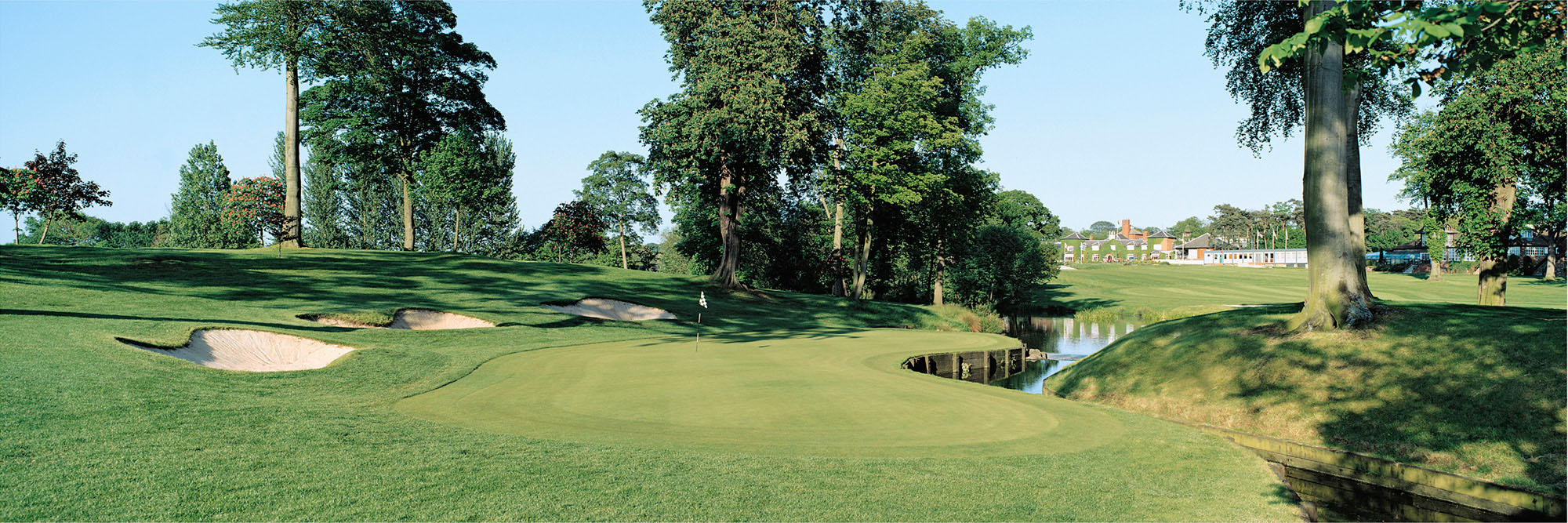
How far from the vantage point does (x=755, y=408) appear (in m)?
11.9

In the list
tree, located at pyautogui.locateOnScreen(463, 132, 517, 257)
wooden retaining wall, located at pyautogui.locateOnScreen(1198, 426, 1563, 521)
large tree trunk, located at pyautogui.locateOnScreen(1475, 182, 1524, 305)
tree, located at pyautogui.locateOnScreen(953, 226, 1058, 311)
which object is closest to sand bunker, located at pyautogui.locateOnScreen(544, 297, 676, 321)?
wooden retaining wall, located at pyautogui.locateOnScreen(1198, 426, 1563, 521)

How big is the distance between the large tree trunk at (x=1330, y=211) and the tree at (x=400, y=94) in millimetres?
40112

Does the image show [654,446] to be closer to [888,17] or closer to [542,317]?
[542,317]

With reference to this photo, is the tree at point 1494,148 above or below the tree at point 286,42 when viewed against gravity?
below

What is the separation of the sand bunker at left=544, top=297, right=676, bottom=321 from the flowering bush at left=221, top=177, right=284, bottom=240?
40.3 ft

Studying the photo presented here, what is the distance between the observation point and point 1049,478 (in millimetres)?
8180

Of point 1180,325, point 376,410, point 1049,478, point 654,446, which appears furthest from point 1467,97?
point 376,410

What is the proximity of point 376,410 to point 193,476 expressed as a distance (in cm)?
425

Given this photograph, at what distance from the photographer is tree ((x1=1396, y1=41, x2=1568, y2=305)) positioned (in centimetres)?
2159

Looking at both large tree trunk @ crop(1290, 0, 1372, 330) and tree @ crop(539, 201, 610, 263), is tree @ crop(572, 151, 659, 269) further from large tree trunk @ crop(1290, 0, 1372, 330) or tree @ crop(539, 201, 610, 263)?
large tree trunk @ crop(1290, 0, 1372, 330)

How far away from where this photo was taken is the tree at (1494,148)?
21.6 meters

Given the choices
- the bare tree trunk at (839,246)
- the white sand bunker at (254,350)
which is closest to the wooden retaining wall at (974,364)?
the white sand bunker at (254,350)

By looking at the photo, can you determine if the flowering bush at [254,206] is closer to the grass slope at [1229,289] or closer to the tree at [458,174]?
the tree at [458,174]

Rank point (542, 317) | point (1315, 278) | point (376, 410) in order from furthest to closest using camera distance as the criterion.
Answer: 1. point (542, 317)
2. point (1315, 278)
3. point (376, 410)
